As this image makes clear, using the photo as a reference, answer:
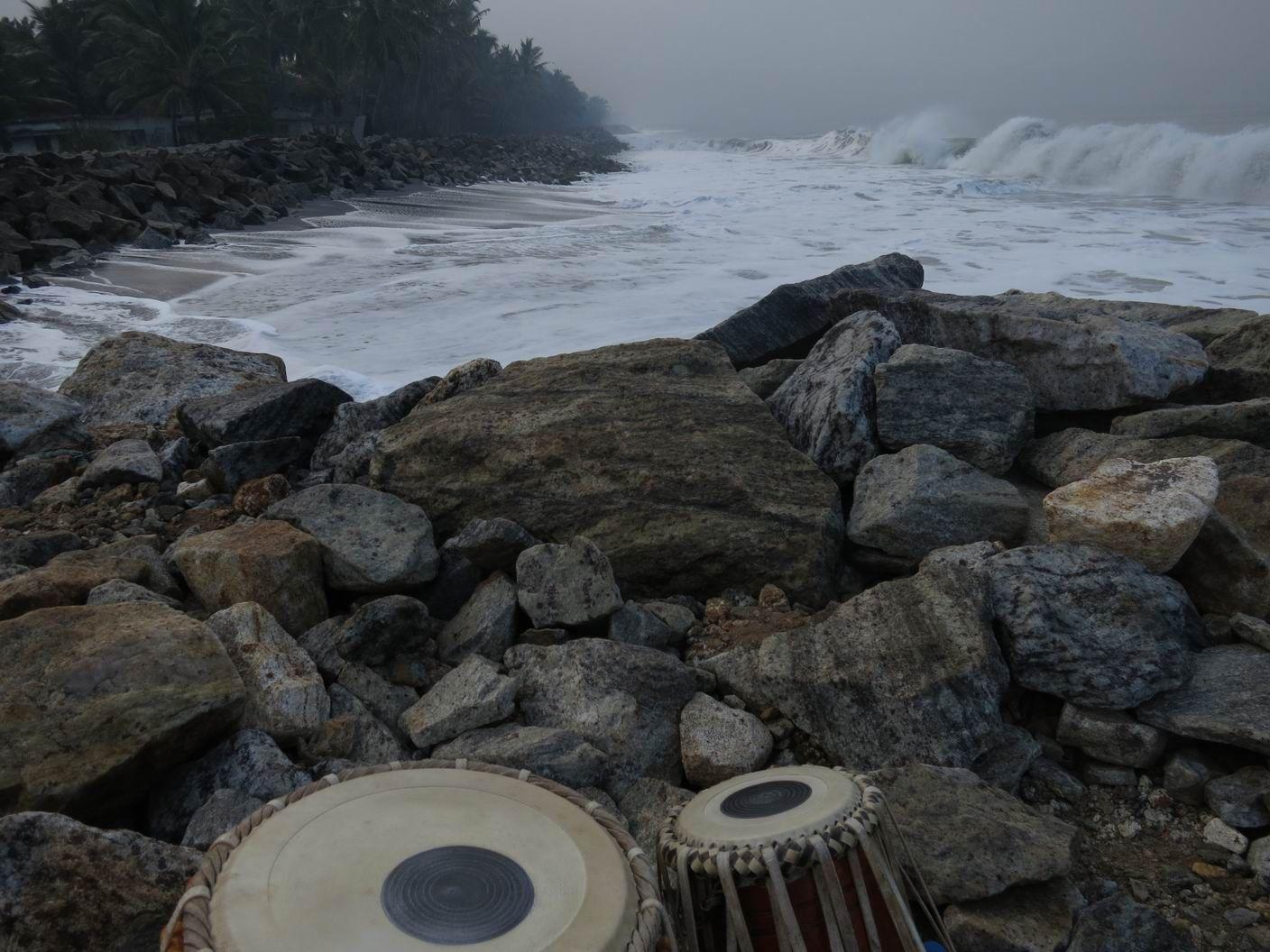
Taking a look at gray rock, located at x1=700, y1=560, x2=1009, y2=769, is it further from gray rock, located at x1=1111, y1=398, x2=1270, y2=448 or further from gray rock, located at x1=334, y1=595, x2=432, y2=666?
gray rock, located at x1=1111, y1=398, x2=1270, y2=448

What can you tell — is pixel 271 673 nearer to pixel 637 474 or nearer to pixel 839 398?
pixel 637 474

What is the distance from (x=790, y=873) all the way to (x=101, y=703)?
1.38m

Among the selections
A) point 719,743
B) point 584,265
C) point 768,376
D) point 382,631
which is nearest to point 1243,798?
point 719,743

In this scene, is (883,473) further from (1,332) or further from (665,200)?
(665,200)

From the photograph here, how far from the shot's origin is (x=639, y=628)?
267 centimetres

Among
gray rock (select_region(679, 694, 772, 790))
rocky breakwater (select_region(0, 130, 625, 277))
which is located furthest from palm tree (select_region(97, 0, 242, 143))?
gray rock (select_region(679, 694, 772, 790))

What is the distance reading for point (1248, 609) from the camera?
251 cm

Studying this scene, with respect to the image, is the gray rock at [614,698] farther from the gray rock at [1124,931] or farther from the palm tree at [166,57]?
the palm tree at [166,57]

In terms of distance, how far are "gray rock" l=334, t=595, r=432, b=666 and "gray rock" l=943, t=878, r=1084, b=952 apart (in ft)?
5.02

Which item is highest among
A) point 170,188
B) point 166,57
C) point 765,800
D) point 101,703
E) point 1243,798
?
point 166,57

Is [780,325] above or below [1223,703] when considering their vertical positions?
above

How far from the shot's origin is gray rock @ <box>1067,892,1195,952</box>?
1.69 meters

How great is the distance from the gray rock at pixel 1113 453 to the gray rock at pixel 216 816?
243 cm

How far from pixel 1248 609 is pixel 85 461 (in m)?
4.46
